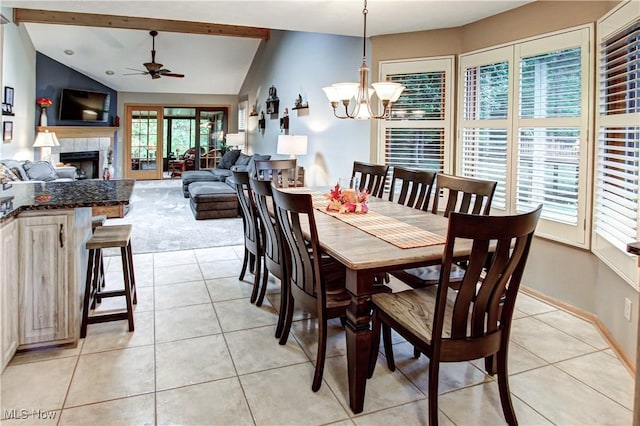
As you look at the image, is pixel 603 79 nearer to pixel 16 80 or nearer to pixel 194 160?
pixel 16 80

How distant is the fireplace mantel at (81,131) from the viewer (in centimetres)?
888

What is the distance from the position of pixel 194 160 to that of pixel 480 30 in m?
9.74

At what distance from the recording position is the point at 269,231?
2.84 metres

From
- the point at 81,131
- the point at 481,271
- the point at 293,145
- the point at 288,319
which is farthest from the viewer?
the point at 81,131

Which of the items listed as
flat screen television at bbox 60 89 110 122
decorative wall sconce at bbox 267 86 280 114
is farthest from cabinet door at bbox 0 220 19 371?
flat screen television at bbox 60 89 110 122

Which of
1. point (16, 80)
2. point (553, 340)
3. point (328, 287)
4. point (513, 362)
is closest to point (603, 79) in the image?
point (553, 340)

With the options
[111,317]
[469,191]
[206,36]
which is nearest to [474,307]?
[469,191]

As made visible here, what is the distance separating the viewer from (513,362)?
2.53 meters

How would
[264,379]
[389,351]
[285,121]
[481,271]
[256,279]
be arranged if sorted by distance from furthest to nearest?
[285,121] → [256,279] → [389,351] → [264,379] → [481,271]

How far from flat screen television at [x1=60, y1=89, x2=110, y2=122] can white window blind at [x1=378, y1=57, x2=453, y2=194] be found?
7.59 meters

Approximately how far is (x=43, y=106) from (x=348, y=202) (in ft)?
26.5

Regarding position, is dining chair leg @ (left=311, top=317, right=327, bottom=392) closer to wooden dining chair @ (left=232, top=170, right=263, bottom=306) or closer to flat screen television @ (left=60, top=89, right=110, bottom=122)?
wooden dining chair @ (left=232, top=170, right=263, bottom=306)

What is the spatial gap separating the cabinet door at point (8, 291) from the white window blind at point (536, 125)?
11.6ft

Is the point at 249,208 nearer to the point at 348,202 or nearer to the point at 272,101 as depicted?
the point at 348,202
